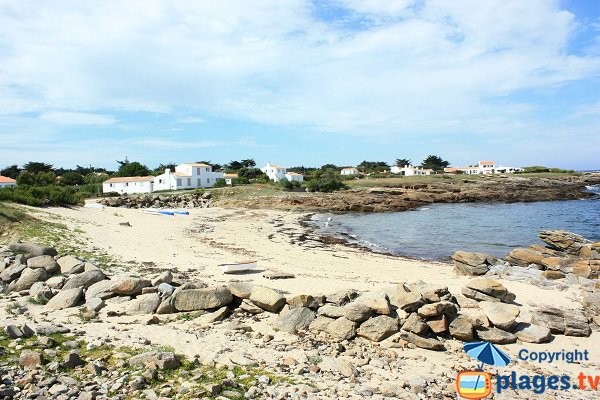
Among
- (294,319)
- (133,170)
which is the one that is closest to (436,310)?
(294,319)

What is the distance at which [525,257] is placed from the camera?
1870 centimetres

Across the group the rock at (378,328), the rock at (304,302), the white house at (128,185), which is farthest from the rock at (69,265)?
the white house at (128,185)

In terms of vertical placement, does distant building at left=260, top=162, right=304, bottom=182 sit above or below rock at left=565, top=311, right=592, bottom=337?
above

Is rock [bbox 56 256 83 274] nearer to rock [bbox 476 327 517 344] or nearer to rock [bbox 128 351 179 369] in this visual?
rock [bbox 128 351 179 369]

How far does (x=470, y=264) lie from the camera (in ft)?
56.2

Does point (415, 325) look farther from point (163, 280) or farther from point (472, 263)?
point (472, 263)

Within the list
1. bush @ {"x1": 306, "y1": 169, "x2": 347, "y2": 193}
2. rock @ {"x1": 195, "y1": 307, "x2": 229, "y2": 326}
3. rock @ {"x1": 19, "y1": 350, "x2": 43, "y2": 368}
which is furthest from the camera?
bush @ {"x1": 306, "y1": 169, "x2": 347, "y2": 193}

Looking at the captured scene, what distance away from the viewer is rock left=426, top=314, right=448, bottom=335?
8656mm

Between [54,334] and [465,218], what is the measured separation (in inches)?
1580

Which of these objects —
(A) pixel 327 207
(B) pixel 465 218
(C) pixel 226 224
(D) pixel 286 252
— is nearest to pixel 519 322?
(D) pixel 286 252

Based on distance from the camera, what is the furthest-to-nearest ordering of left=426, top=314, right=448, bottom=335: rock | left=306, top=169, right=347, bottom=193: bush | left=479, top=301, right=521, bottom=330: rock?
left=306, top=169, right=347, bottom=193: bush → left=479, top=301, right=521, bottom=330: rock → left=426, top=314, right=448, bottom=335: rock

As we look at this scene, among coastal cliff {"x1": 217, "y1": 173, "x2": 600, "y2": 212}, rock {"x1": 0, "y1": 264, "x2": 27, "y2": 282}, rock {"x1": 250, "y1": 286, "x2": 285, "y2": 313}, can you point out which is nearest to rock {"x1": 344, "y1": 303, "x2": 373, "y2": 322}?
rock {"x1": 250, "y1": 286, "x2": 285, "y2": 313}

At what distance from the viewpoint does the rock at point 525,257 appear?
18355 millimetres

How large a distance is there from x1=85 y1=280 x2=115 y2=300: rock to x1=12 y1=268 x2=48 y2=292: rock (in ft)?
5.70
